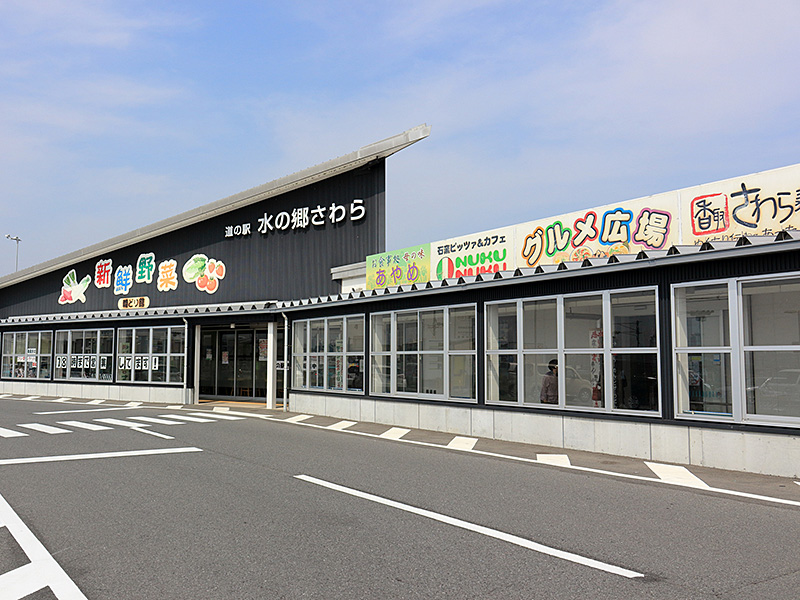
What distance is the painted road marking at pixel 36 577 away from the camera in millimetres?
4602

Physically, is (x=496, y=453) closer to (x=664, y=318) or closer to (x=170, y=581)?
(x=664, y=318)

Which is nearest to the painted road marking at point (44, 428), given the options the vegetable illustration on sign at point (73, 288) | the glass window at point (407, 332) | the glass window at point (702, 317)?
the glass window at point (407, 332)

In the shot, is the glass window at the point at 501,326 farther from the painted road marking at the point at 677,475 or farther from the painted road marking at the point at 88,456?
the painted road marking at the point at 88,456

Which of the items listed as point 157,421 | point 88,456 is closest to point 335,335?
point 157,421

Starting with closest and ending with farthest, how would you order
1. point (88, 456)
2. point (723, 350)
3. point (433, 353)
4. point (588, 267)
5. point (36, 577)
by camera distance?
point (36, 577)
point (723, 350)
point (88, 456)
point (588, 267)
point (433, 353)

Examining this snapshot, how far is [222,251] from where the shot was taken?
27531 mm

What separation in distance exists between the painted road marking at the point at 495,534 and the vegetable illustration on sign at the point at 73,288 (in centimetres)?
2966

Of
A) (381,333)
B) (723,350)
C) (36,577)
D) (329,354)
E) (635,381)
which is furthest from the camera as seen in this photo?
(329,354)

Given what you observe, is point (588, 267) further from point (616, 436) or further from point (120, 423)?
point (120, 423)

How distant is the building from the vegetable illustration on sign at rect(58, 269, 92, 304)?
4.04 m

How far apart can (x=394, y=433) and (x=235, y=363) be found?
1277 cm

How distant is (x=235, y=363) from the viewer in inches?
1024

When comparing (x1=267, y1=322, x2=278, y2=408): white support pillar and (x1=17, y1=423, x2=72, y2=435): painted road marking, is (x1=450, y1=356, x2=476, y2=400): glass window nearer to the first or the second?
(x1=17, y1=423, x2=72, y2=435): painted road marking

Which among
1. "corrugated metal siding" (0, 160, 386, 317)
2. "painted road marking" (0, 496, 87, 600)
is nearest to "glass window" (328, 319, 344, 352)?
"corrugated metal siding" (0, 160, 386, 317)
